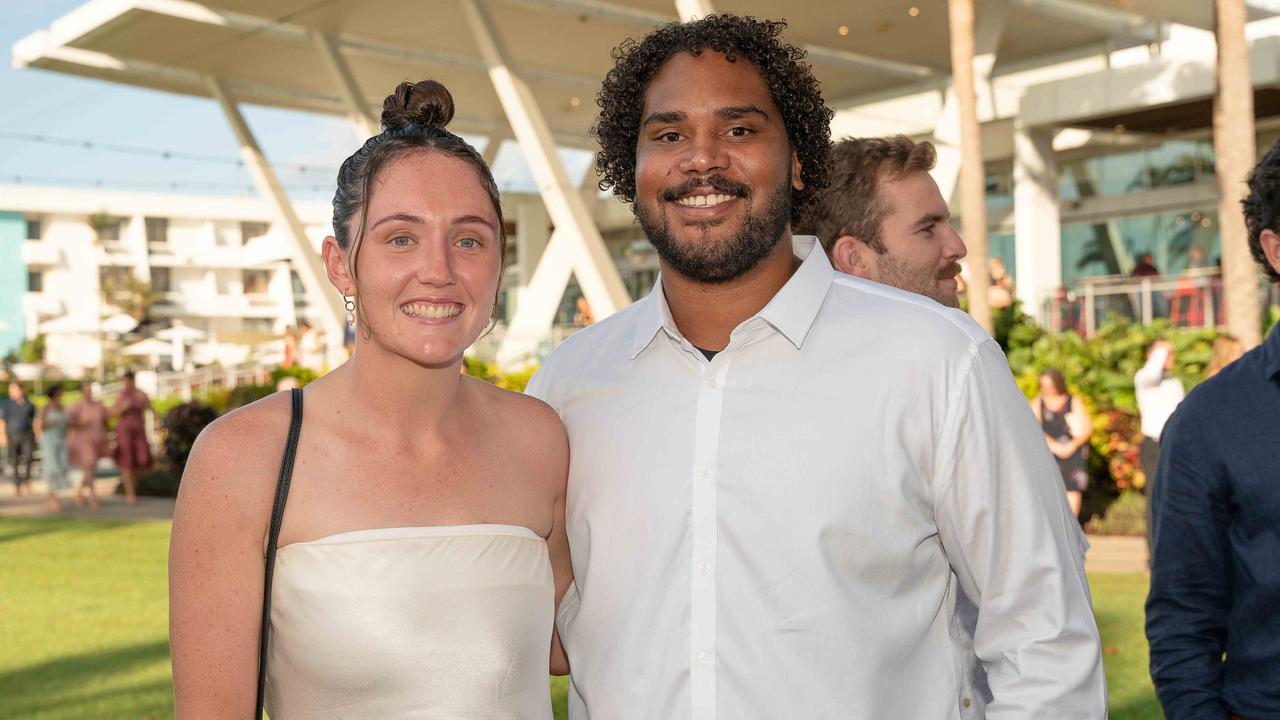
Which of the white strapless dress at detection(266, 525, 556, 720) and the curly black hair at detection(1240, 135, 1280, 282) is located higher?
the curly black hair at detection(1240, 135, 1280, 282)

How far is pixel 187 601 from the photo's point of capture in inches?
95.7

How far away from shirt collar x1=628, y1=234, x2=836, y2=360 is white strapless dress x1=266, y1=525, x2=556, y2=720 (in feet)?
1.79

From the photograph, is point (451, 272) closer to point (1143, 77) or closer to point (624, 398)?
point (624, 398)

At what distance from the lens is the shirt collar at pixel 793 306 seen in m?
2.67

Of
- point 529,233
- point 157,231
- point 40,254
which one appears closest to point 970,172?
point 529,233

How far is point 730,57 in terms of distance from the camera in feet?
A: 9.46

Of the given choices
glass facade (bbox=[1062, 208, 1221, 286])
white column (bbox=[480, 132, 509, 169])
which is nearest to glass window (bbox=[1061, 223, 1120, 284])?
glass facade (bbox=[1062, 208, 1221, 286])

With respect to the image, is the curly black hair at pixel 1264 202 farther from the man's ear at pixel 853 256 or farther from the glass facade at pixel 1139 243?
the glass facade at pixel 1139 243

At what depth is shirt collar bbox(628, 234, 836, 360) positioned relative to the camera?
2.67 m

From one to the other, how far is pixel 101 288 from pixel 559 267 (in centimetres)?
6191

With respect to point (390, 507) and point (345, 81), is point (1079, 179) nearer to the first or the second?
point (345, 81)

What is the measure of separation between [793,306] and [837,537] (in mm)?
485

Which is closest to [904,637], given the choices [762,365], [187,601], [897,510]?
[897,510]

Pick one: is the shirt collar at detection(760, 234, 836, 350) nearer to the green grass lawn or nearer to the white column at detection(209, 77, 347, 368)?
the green grass lawn
